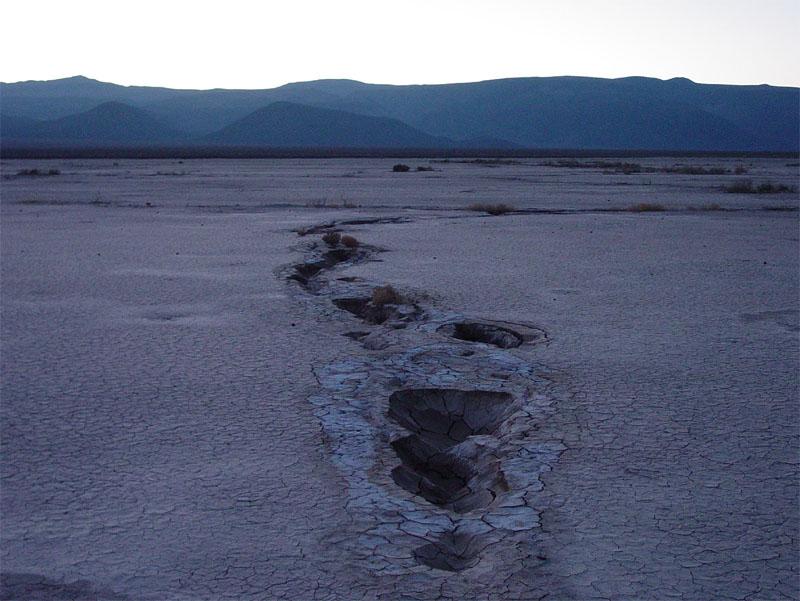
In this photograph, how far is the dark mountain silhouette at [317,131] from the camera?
529 ft

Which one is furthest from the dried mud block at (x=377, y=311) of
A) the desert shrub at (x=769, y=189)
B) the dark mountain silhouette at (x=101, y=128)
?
the dark mountain silhouette at (x=101, y=128)

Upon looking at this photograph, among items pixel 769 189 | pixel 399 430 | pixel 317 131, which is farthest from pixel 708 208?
pixel 317 131

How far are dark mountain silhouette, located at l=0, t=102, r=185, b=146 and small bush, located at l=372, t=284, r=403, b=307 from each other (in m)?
165

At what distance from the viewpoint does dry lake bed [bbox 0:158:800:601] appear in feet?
11.1

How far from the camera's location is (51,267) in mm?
11305

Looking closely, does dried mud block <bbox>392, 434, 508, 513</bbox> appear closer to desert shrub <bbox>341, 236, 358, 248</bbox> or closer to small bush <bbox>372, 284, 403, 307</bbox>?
small bush <bbox>372, 284, 403, 307</bbox>

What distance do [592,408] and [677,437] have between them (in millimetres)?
639

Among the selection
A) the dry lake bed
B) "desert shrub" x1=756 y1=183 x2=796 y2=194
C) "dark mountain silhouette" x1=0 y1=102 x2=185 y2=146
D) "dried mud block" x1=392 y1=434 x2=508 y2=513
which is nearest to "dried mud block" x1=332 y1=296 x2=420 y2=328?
the dry lake bed

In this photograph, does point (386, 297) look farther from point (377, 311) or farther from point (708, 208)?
point (708, 208)

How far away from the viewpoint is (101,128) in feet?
564

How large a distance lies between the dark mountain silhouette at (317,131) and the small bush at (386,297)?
15274 centimetres

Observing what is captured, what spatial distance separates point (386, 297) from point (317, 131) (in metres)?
159

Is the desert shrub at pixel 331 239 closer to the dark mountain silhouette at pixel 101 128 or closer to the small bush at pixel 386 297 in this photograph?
the small bush at pixel 386 297

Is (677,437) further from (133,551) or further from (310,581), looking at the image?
(133,551)
